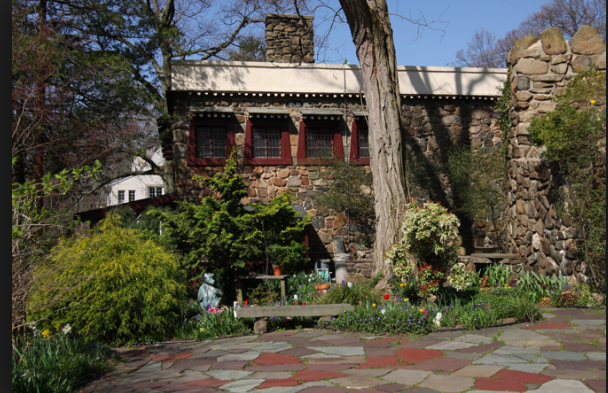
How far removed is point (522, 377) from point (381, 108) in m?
5.47

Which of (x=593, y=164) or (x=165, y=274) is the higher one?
(x=593, y=164)

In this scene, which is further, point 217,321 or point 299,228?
point 299,228

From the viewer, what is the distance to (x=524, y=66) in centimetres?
959

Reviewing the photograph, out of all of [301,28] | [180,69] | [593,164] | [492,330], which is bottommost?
[492,330]

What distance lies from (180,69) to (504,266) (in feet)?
27.5

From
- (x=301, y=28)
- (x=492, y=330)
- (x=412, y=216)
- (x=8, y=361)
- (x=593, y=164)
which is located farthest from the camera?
(x=301, y=28)

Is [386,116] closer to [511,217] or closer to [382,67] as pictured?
[382,67]

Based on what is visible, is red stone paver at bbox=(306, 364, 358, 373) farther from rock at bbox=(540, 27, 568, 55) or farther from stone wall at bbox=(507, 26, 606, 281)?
rock at bbox=(540, 27, 568, 55)

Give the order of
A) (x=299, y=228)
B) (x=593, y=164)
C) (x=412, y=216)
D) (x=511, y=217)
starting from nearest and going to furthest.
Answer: (x=412, y=216)
(x=593, y=164)
(x=299, y=228)
(x=511, y=217)

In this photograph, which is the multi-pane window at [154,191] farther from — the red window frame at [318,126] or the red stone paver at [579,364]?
the red stone paver at [579,364]

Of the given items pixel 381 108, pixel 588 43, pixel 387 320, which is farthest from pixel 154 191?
pixel 387 320

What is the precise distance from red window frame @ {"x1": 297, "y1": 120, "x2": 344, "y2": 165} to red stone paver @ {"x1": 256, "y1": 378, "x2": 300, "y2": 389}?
7.93 meters

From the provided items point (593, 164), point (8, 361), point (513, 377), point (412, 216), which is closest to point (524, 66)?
point (593, 164)

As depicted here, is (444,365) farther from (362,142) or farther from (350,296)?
(362,142)
